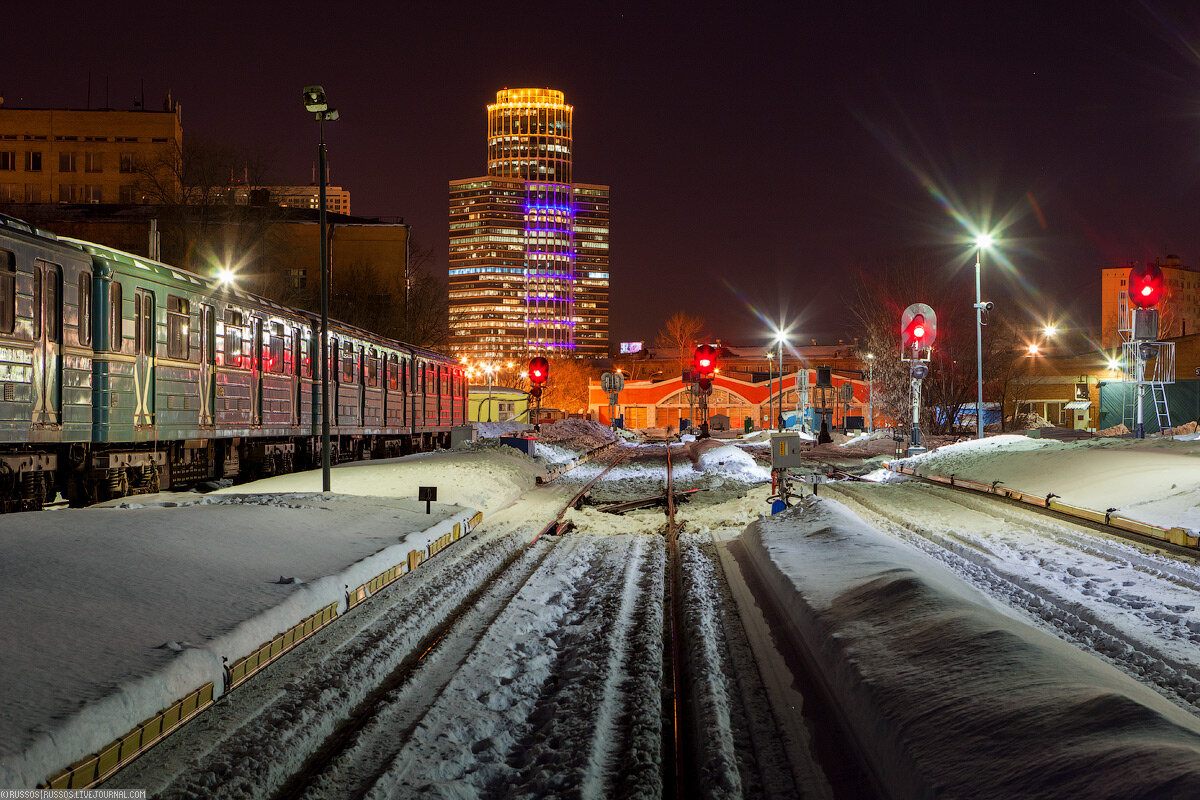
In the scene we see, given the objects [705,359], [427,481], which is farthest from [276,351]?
[705,359]

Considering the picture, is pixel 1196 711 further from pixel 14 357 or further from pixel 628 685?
pixel 14 357

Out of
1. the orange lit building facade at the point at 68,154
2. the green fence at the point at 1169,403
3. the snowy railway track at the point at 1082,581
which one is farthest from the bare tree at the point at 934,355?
the orange lit building facade at the point at 68,154

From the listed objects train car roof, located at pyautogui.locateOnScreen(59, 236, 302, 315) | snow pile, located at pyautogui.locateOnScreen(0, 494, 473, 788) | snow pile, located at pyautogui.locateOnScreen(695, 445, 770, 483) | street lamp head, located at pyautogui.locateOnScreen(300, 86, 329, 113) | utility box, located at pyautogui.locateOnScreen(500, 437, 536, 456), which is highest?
street lamp head, located at pyautogui.locateOnScreen(300, 86, 329, 113)

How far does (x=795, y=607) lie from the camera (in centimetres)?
763

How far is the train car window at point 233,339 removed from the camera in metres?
16.3

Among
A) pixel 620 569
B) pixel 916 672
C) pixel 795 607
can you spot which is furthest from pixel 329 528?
pixel 916 672

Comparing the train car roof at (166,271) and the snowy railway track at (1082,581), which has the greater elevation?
the train car roof at (166,271)

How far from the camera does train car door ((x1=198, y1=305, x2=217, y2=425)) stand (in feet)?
50.1

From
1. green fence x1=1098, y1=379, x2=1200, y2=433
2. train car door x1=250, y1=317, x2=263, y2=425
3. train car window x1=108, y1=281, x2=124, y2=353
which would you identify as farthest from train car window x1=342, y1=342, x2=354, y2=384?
green fence x1=1098, y1=379, x2=1200, y2=433

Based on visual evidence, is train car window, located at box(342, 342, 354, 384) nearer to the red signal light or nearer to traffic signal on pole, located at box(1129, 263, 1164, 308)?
the red signal light

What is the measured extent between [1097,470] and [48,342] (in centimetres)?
1844

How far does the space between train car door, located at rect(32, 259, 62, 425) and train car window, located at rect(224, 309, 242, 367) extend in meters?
4.78

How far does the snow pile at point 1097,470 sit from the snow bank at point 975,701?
7.29 meters

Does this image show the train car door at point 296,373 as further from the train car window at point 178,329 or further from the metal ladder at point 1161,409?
the metal ladder at point 1161,409
